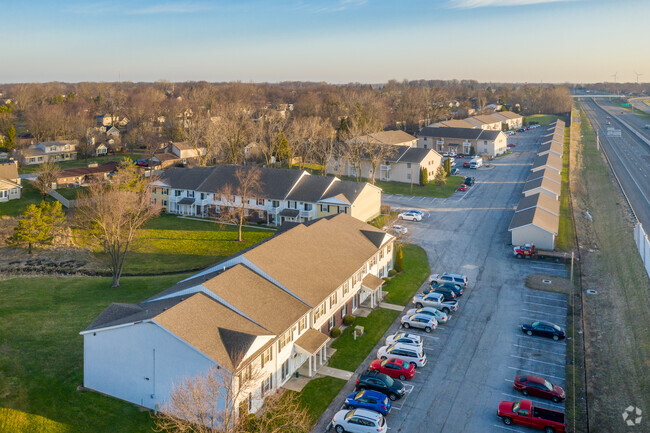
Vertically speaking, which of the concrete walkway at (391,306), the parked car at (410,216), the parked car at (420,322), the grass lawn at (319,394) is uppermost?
the parked car at (410,216)

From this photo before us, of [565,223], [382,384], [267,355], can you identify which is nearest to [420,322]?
[382,384]

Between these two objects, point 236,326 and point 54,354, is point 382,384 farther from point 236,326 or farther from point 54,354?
point 54,354

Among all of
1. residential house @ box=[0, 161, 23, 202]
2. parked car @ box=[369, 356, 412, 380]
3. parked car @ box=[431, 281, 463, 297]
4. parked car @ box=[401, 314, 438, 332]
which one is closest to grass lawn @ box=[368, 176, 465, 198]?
parked car @ box=[431, 281, 463, 297]

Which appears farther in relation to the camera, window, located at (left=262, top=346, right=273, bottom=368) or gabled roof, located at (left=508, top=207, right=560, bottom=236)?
gabled roof, located at (left=508, top=207, right=560, bottom=236)

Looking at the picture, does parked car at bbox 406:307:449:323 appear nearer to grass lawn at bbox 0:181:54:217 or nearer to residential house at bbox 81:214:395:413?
residential house at bbox 81:214:395:413

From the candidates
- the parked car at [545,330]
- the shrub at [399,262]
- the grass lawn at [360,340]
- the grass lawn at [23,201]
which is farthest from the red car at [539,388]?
the grass lawn at [23,201]

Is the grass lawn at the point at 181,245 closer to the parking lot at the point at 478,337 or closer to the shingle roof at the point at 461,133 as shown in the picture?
the parking lot at the point at 478,337
